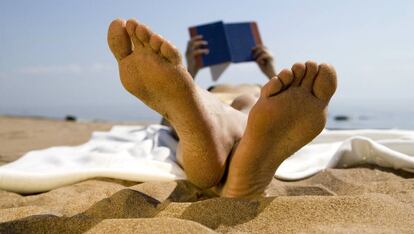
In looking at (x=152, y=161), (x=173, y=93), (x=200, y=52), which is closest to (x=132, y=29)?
(x=173, y=93)

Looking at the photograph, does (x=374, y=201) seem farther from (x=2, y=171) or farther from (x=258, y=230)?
(x=2, y=171)

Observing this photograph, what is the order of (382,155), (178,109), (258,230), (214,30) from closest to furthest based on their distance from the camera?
(258,230) → (178,109) → (382,155) → (214,30)

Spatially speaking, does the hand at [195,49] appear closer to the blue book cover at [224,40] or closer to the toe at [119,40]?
the blue book cover at [224,40]

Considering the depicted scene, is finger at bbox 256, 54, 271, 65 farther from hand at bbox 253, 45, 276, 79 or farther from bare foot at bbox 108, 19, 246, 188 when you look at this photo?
bare foot at bbox 108, 19, 246, 188

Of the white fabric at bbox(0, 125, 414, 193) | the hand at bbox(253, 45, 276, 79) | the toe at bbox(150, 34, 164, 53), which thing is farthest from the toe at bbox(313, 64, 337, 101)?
the hand at bbox(253, 45, 276, 79)

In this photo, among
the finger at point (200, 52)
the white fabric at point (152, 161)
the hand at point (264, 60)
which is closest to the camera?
the white fabric at point (152, 161)

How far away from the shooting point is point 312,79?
976 millimetres

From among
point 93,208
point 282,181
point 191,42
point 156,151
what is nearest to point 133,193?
point 93,208

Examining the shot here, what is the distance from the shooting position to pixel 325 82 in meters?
0.96

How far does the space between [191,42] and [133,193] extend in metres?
1.47

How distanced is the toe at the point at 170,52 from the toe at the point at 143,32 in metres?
0.04

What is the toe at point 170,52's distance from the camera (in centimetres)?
97

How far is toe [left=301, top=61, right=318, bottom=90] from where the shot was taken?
0.96 m

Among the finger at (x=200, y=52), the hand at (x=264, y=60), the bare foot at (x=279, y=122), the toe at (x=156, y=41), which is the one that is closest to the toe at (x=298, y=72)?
the bare foot at (x=279, y=122)
